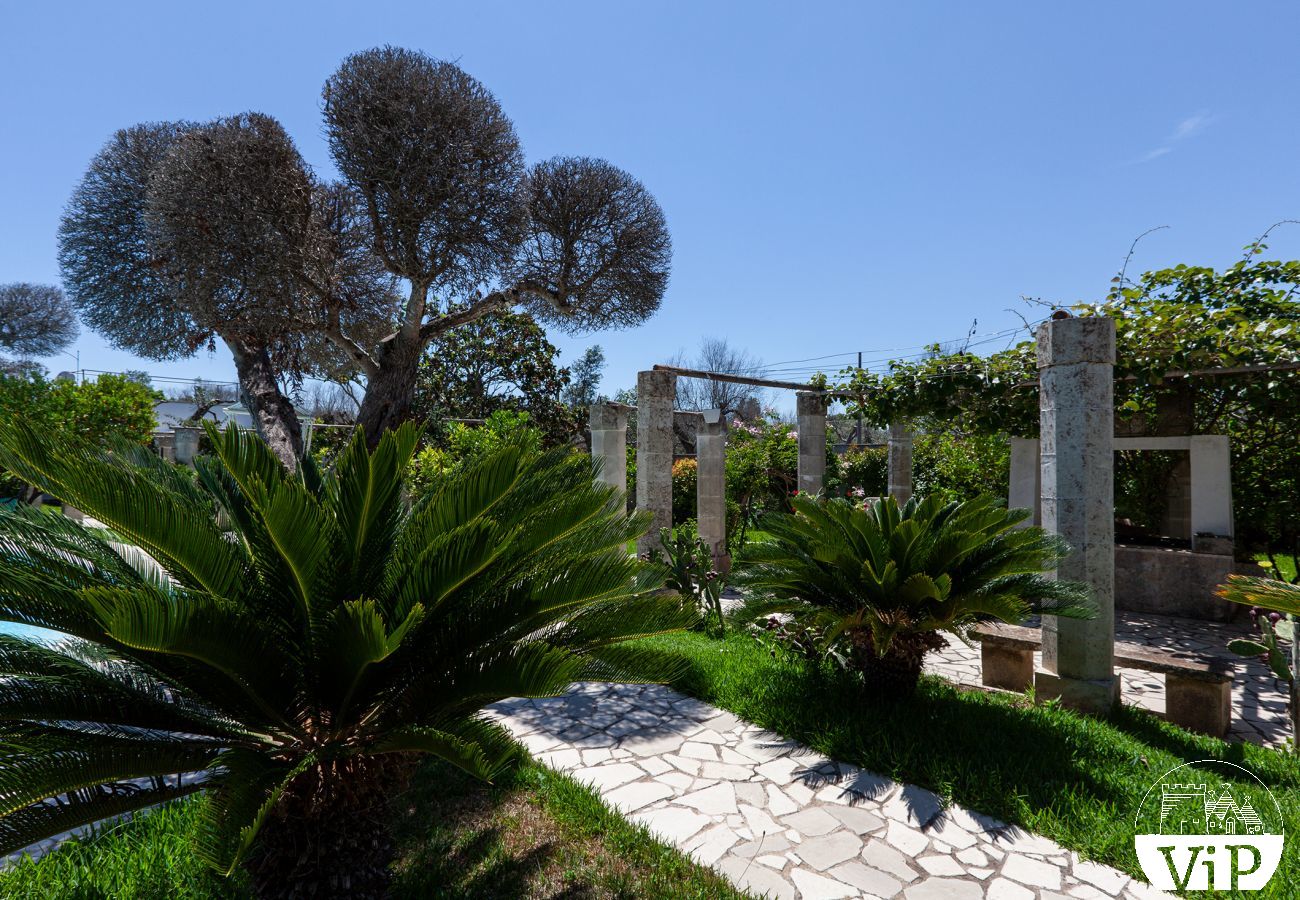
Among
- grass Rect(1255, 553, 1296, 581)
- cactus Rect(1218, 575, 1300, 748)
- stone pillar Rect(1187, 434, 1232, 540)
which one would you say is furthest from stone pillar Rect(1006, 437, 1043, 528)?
cactus Rect(1218, 575, 1300, 748)

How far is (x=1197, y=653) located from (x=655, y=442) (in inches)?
224

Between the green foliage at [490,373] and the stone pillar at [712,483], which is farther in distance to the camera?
the green foliage at [490,373]

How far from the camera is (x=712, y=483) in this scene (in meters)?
9.87

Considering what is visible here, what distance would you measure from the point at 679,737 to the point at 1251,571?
7563 mm

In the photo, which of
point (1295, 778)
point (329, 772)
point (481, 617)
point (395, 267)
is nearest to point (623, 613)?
point (481, 617)

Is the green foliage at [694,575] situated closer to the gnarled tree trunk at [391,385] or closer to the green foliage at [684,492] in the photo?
the gnarled tree trunk at [391,385]

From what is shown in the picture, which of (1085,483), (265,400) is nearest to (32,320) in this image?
(265,400)

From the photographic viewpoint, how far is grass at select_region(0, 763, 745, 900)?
293 cm

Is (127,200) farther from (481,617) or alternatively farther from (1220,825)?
(1220,825)

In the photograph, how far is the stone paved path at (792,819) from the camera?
9.66 ft

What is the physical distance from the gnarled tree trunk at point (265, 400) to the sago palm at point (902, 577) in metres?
6.43

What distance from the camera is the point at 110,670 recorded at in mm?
2463

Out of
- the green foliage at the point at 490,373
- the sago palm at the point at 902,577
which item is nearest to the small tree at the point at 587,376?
the green foliage at the point at 490,373

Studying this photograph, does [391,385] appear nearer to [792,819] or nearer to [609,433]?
[609,433]
